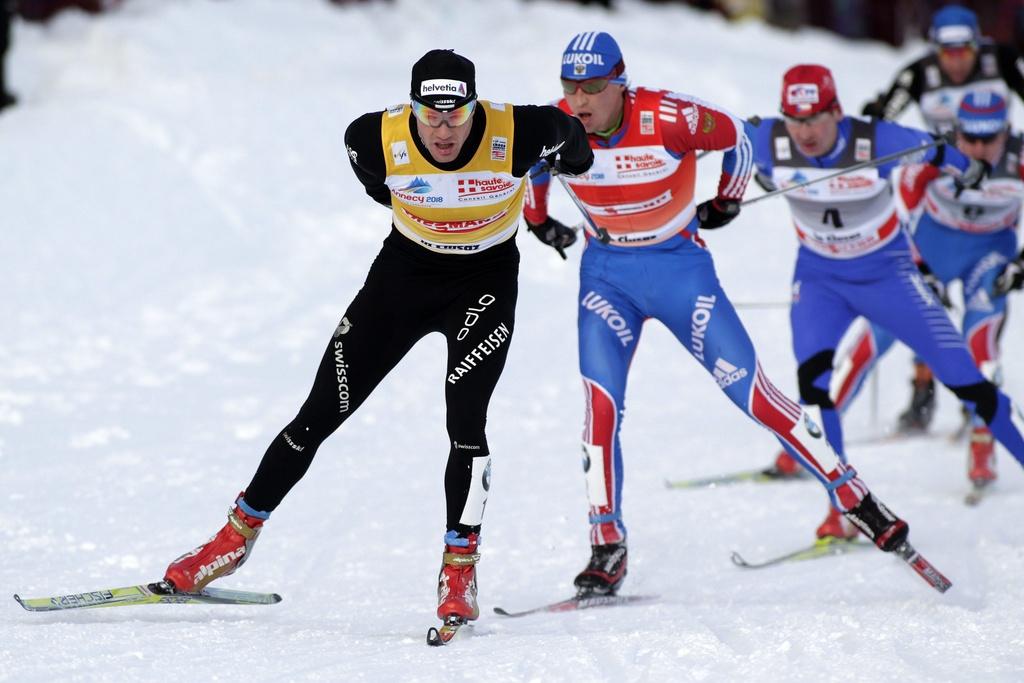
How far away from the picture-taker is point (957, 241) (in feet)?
25.6

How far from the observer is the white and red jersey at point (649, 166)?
5.32 meters

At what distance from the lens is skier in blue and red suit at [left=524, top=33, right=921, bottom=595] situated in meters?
5.28

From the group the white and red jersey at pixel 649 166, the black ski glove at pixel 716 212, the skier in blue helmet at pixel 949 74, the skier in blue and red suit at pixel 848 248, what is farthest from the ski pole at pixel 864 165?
the skier in blue helmet at pixel 949 74

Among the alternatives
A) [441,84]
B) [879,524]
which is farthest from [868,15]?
[441,84]

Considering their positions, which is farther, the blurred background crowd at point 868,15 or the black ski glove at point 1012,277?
the blurred background crowd at point 868,15

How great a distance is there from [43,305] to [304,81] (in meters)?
4.10

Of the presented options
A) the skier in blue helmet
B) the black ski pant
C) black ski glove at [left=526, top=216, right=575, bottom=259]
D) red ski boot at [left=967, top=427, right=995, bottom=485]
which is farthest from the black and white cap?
the skier in blue helmet

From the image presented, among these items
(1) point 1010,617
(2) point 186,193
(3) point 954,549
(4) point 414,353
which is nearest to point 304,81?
(2) point 186,193

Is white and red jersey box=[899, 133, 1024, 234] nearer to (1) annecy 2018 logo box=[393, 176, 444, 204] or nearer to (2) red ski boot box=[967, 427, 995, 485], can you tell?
(2) red ski boot box=[967, 427, 995, 485]

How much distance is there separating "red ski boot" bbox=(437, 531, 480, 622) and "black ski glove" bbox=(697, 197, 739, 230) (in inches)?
65.8

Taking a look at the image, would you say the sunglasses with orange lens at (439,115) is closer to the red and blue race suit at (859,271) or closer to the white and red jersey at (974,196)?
the red and blue race suit at (859,271)

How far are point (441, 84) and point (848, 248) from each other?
8.50 ft

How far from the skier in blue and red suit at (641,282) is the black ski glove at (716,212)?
16 centimetres

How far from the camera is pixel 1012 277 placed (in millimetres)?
7277
